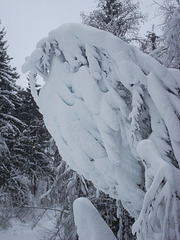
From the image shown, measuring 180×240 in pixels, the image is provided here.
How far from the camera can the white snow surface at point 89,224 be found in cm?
241

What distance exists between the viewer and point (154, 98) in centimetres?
217

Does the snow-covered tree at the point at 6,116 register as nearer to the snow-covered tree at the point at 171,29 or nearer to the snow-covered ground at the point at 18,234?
the snow-covered ground at the point at 18,234

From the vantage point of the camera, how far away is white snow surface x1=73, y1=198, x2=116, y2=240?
95.0 inches

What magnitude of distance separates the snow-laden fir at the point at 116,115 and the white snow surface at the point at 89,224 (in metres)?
0.41

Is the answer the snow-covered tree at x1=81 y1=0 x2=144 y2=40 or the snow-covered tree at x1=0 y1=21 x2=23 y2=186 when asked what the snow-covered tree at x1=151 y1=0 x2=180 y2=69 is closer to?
the snow-covered tree at x1=81 y1=0 x2=144 y2=40

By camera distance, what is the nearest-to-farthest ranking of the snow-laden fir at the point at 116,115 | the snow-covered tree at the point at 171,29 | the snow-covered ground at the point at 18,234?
the snow-laden fir at the point at 116,115 → the snow-covered tree at the point at 171,29 → the snow-covered ground at the point at 18,234

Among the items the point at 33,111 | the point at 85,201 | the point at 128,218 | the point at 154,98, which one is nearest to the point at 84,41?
the point at 154,98

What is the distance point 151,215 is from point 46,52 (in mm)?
2304

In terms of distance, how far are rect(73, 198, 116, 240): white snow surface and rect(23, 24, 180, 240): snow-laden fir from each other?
413 millimetres

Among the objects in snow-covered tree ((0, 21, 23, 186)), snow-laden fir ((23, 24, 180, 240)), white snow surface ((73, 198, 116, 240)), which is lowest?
snow-covered tree ((0, 21, 23, 186))

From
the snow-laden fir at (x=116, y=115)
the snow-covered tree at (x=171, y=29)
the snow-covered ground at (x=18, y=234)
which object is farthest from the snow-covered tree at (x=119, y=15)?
the snow-covered ground at (x=18, y=234)

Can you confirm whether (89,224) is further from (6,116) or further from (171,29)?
(6,116)

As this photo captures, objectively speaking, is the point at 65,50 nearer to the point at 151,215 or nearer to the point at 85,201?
the point at 85,201

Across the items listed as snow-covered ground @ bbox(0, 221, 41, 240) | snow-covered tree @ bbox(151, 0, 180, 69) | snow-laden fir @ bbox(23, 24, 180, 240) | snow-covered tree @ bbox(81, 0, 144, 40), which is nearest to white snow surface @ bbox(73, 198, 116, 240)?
snow-laden fir @ bbox(23, 24, 180, 240)
